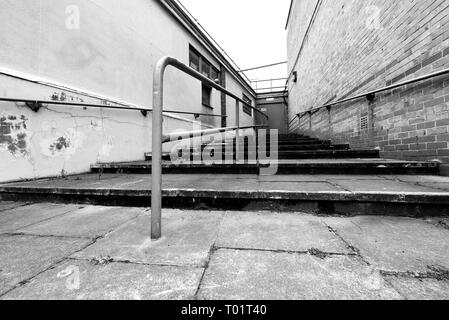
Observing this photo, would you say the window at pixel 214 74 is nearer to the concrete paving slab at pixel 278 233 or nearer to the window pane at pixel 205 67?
the window pane at pixel 205 67

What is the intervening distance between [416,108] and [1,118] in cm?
436

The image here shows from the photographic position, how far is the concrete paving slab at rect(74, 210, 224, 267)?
0.93 meters

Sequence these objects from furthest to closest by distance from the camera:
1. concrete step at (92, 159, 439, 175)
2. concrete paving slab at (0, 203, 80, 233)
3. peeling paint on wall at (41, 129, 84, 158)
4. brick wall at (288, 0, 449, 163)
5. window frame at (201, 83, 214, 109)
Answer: window frame at (201, 83, 214, 109), peeling paint on wall at (41, 129, 84, 158), concrete step at (92, 159, 439, 175), brick wall at (288, 0, 449, 163), concrete paving slab at (0, 203, 80, 233)

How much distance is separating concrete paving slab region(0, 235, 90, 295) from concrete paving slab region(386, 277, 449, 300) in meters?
1.31

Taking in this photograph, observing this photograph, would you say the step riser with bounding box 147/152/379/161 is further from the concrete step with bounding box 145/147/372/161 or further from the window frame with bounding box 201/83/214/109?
the window frame with bounding box 201/83/214/109

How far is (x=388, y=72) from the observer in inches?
109

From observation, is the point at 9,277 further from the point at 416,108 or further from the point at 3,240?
the point at 416,108

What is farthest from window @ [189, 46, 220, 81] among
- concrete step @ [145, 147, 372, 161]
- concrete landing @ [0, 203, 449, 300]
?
concrete landing @ [0, 203, 449, 300]

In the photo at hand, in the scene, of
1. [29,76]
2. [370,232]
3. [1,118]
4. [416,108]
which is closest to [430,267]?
[370,232]

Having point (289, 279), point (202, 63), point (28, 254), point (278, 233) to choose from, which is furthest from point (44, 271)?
point (202, 63)

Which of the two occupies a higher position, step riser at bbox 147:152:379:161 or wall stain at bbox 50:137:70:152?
wall stain at bbox 50:137:70:152

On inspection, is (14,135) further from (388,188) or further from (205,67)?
(205,67)

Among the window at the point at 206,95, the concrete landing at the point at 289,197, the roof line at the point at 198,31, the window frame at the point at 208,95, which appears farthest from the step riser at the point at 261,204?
the window at the point at 206,95

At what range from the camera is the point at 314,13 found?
19.1 ft
